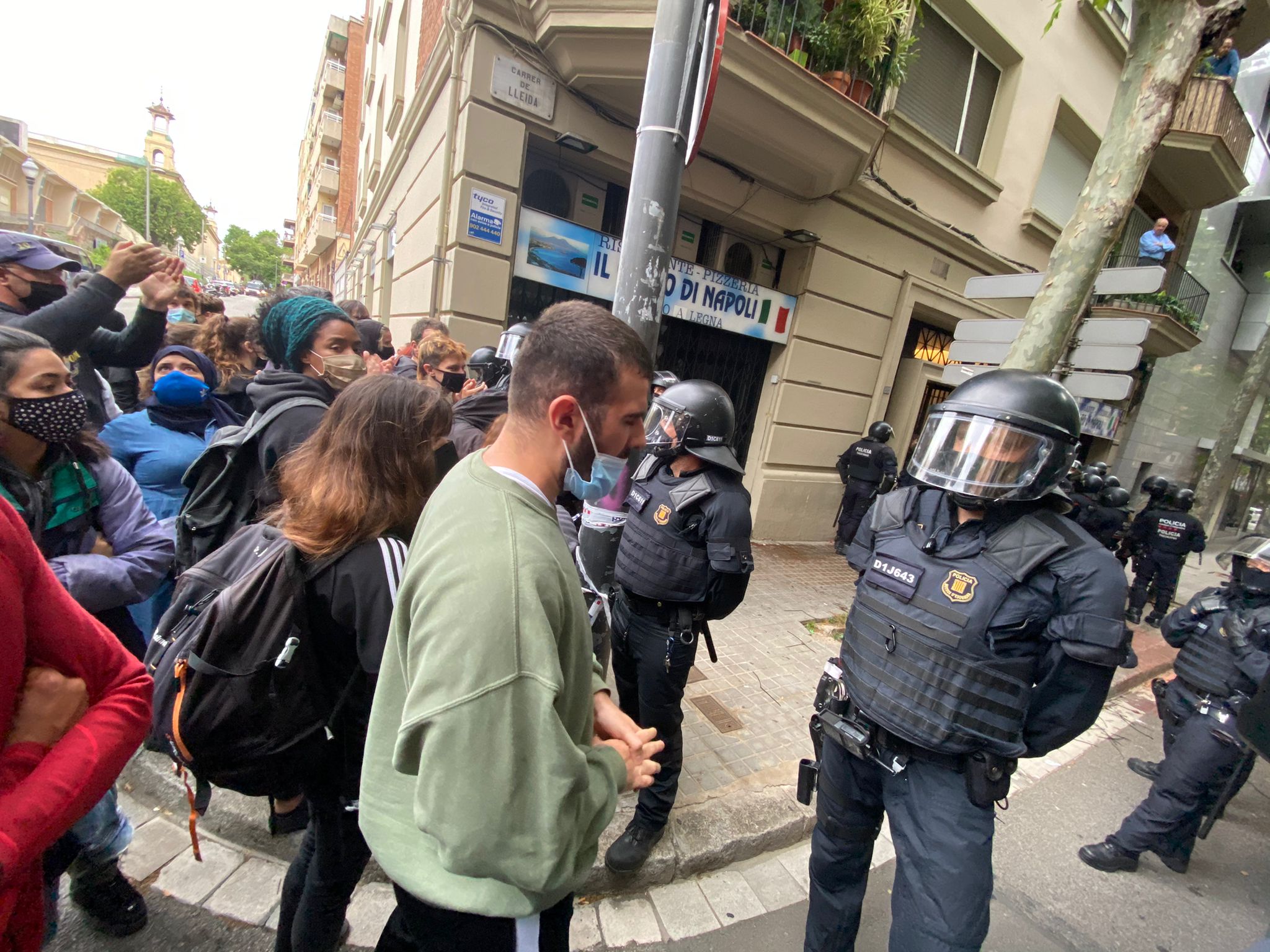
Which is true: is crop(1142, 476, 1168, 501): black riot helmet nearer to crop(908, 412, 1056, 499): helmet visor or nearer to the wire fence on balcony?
the wire fence on balcony

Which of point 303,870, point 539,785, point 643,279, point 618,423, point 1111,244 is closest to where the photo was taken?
point 539,785

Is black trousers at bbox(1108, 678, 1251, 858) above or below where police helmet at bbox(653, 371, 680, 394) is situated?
below

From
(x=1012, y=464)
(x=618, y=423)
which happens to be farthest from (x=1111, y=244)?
(x=618, y=423)

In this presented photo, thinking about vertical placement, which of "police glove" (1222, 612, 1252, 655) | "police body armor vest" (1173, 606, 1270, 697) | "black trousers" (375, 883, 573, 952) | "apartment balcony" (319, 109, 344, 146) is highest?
"apartment balcony" (319, 109, 344, 146)

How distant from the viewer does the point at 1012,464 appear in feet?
5.86

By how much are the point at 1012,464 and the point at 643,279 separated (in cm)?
161

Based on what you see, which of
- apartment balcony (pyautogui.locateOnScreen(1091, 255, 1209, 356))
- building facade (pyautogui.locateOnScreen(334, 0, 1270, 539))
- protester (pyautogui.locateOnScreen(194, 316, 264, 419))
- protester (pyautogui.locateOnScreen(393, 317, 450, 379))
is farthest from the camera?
apartment balcony (pyautogui.locateOnScreen(1091, 255, 1209, 356))

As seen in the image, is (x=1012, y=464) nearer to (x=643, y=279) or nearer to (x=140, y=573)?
(x=643, y=279)

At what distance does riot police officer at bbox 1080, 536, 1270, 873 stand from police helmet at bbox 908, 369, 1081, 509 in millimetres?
2092

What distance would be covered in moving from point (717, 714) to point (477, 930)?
269 cm

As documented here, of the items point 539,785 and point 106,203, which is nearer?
point 539,785

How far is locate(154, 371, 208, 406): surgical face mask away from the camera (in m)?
2.54

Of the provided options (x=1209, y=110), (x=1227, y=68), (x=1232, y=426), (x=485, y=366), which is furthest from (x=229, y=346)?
(x=1232, y=426)

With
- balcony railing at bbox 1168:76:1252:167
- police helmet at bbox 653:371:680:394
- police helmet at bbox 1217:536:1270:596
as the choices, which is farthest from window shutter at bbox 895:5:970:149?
police helmet at bbox 1217:536:1270:596
